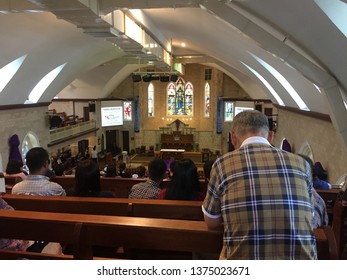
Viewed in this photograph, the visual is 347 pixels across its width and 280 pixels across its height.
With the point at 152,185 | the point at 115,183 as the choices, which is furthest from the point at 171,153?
the point at 152,185

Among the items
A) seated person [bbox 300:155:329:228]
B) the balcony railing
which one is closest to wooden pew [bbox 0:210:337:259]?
seated person [bbox 300:155:329:228]

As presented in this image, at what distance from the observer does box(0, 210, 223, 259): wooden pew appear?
1.90 meters

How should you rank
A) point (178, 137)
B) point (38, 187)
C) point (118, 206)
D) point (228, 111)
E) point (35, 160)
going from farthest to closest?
point (178, 137)
point (228, 111)
point (38, 187)
point (35, 160)
point (118, 206)

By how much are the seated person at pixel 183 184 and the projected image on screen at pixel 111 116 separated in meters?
16.5

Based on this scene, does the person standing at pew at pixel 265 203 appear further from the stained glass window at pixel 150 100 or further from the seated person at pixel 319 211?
the stained glass window at pixel 150 100

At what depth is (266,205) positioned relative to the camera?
1.57m

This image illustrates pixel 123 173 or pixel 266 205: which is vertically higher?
pixel 266 205

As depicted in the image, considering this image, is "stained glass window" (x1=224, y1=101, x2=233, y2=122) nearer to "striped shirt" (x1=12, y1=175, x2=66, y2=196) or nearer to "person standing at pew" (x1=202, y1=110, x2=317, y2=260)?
"striped shirt" (x1=12, y1=175, x2=66, y2=196)

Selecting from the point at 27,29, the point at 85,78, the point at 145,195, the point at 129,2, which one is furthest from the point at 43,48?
the point at 85,78

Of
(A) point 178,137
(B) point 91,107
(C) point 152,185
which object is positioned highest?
(B) point 91,107

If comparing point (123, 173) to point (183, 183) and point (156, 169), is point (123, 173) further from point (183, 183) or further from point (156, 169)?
point (183, 183)

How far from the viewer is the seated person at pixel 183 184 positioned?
10.4 ft

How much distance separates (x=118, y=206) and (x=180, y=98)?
68.3 feet

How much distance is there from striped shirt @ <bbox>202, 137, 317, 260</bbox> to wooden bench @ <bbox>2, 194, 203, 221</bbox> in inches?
40.2
